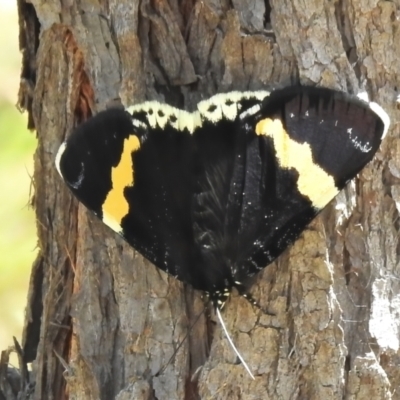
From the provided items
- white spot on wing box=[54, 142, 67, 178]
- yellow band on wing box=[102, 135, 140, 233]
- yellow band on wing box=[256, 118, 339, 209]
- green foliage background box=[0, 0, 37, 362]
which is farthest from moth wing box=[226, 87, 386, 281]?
green foliage background box=[0, 0, 37, 362]

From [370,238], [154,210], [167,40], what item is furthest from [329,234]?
[167,40]

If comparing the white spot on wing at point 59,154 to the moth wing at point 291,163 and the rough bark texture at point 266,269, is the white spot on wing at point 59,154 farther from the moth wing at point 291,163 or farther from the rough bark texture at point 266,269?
the moth wing at point 291,163

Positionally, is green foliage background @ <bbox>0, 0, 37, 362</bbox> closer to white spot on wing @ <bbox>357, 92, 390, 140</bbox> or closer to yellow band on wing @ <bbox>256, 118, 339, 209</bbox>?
yellow band on wing @ <bbox>256, 118, 339, 209</bbox>

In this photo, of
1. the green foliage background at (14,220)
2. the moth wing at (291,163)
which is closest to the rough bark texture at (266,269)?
the moth wing at (291,163)

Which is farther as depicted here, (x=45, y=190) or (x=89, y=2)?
(x=45, y=190)

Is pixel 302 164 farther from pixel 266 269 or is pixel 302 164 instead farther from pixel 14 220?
pixel 14 220

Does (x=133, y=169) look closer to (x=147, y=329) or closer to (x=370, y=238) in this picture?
(x=147, y=329)
